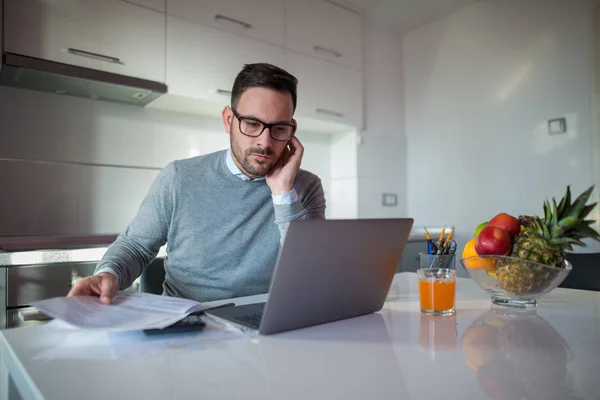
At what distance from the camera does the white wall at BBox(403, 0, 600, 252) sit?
2.63 m

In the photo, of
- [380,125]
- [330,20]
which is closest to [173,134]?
[330,20]

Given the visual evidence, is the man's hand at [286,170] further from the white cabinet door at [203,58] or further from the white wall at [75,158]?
the white wall at [75,158]

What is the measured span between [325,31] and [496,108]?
131cm

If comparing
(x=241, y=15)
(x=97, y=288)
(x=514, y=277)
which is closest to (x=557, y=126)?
(x=241, y=15)

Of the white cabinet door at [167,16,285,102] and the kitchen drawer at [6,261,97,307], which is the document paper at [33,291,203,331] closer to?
the kitchen drawer at [6,261,97,307]

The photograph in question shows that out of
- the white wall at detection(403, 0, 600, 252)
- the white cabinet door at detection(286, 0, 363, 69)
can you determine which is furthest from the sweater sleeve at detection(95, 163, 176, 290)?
the white wall at detection(403, 0, 600, 252)

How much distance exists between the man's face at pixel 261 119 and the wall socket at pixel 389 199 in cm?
229

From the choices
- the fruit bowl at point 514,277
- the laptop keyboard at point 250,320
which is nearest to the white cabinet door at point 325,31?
the fruit bowl at point 514,277

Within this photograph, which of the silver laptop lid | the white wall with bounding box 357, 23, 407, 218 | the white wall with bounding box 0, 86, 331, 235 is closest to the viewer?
the silver laptop lid

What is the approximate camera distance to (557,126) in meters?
2.69

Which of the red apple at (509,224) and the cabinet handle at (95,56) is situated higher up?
the cabinet handle at (95,56)

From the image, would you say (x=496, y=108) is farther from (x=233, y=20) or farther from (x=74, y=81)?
(x=74, y=81)

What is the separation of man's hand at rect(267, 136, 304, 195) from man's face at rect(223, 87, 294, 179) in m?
0.03

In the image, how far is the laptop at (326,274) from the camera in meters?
0.65
